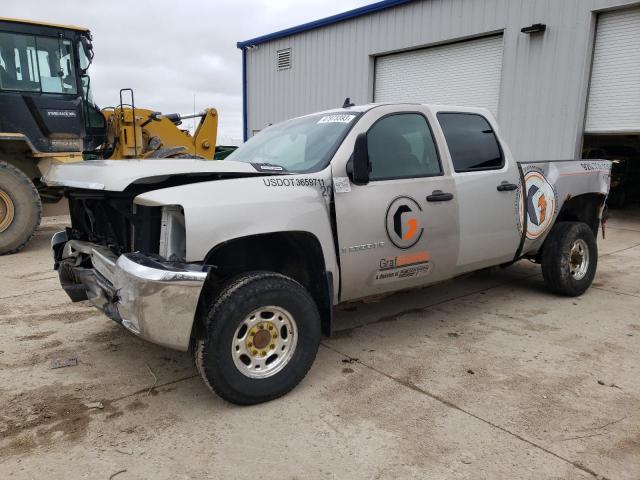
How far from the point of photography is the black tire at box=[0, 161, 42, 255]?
296 inches

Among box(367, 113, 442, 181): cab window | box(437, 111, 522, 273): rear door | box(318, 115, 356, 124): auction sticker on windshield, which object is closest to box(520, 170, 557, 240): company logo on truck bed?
box(437, 111, 522, 273): rear door

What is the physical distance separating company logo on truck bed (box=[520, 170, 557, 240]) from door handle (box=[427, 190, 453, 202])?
1168 mm

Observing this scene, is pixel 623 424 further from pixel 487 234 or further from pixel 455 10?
pixel 455 10

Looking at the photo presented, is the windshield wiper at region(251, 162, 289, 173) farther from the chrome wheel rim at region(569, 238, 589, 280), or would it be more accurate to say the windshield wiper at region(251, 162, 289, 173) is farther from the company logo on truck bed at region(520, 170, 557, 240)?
the chrome wheel rim at region(569, 238, 589, 280)

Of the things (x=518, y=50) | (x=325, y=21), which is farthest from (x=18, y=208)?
(x=325, y=21)

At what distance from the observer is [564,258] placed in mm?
5160

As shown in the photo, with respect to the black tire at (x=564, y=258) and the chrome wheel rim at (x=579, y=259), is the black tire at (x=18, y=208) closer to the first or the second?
the black tire at (x=564, y=258)

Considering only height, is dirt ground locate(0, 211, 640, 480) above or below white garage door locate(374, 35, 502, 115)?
below

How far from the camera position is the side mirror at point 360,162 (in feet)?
10.9

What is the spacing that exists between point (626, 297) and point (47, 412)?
219 inches

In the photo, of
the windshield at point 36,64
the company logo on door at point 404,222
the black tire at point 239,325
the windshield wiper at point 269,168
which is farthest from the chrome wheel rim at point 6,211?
the company logo on door at point 404,222

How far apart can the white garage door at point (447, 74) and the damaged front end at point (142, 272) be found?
10.4m

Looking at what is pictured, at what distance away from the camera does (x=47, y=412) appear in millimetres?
2980

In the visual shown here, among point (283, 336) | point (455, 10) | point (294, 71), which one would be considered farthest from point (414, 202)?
point (294, 71)
